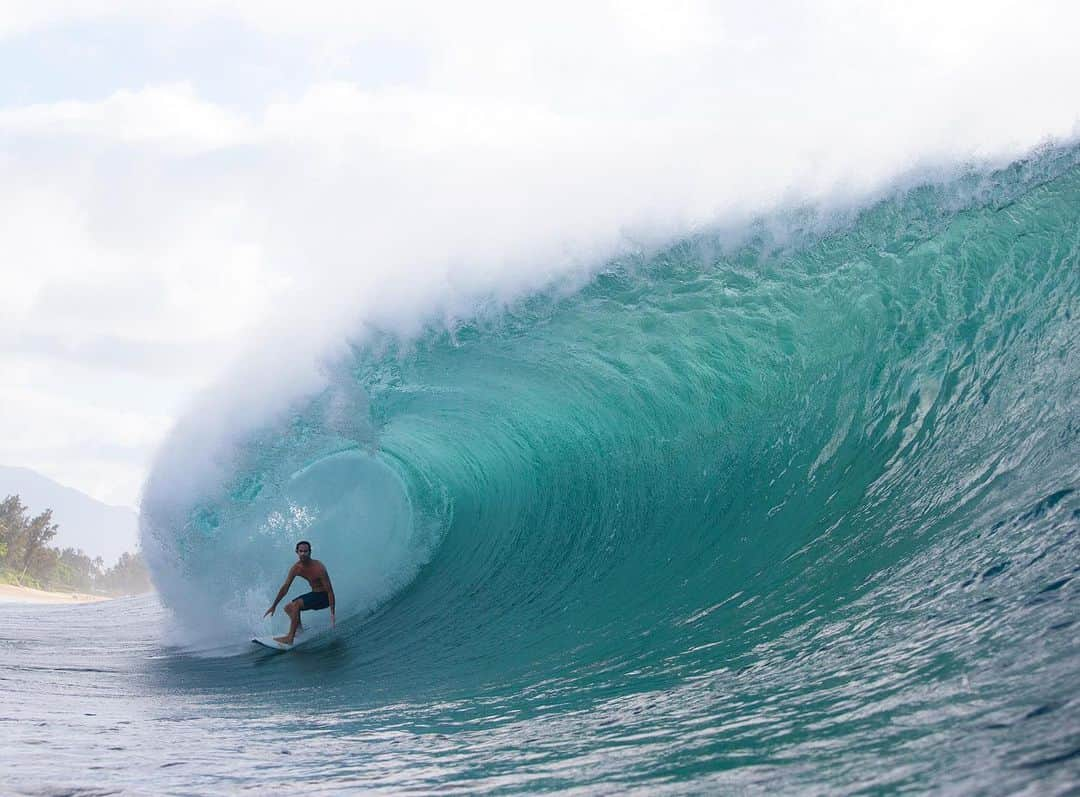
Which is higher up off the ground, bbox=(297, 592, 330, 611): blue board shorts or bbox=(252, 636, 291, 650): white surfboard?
bbox=(297, 592, 330, 611): blue board shorts

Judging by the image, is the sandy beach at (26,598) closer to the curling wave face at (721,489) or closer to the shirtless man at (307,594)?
the curling wave face at (721,489)

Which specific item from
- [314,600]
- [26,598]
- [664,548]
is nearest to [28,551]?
[26,598]

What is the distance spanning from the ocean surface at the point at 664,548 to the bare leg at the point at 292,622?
0.32 metres

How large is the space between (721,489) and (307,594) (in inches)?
141

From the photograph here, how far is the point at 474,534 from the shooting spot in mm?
11203

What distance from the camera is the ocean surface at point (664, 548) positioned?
354 cm

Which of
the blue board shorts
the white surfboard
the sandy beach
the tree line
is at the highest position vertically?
the tree line

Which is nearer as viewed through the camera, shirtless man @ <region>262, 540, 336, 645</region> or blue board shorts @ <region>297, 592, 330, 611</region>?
shirtless man @ <region>262, 540, 336, 645</region>

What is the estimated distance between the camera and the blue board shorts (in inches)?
348

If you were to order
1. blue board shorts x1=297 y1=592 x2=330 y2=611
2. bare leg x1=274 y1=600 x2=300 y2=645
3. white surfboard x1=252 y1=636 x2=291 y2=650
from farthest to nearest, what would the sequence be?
blue board shorts x1=297 y1=592 x2=330 y2=611
bare leg x1=274 y1=600 x2=300 y2=645
white surfboard x1=252 y1=636 x2=291 y2=650

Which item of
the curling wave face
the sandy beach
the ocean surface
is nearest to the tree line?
the sandy beach

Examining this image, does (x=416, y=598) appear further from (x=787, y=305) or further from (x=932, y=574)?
(x=932, y=574)

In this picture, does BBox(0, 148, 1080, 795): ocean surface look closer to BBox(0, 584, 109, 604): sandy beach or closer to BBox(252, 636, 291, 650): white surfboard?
BBox(252, 636, 291, 650): white surfboard

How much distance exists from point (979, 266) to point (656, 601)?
3.27 meters
